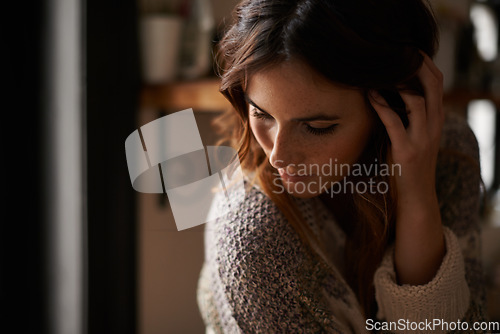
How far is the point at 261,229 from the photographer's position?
0.54 metres

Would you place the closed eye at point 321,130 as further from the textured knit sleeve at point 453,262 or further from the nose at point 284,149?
the textured knit sleeve at point 453,262

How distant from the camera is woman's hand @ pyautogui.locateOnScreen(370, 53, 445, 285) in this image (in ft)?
1.52

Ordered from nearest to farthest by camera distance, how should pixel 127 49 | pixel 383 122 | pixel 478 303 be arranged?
pixel 383 122 → pixel 478 303 → pixel 127 49

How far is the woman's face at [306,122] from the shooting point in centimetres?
43

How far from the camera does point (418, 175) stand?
1.60 ft

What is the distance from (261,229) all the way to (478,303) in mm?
291

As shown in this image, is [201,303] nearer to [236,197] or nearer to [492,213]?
[236,197]

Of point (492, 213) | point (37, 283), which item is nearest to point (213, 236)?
point (37, 283)

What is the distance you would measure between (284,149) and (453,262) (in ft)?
0.80

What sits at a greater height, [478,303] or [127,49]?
[127,49]

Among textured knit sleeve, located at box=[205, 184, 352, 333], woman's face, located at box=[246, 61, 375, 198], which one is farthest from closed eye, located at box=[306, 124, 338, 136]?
textured knit sleeve, located at box=[205, 184, 352, 333]

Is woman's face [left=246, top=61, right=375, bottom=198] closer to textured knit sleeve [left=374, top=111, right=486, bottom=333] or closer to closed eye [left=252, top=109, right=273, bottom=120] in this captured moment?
closed eye [left=252, top=109, right=273, bottom=120]

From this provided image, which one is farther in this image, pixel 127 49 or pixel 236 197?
pixel 127 49

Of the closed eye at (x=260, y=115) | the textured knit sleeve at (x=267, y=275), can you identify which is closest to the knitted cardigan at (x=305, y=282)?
the textured knit sleeve at (x=267, y=275)
